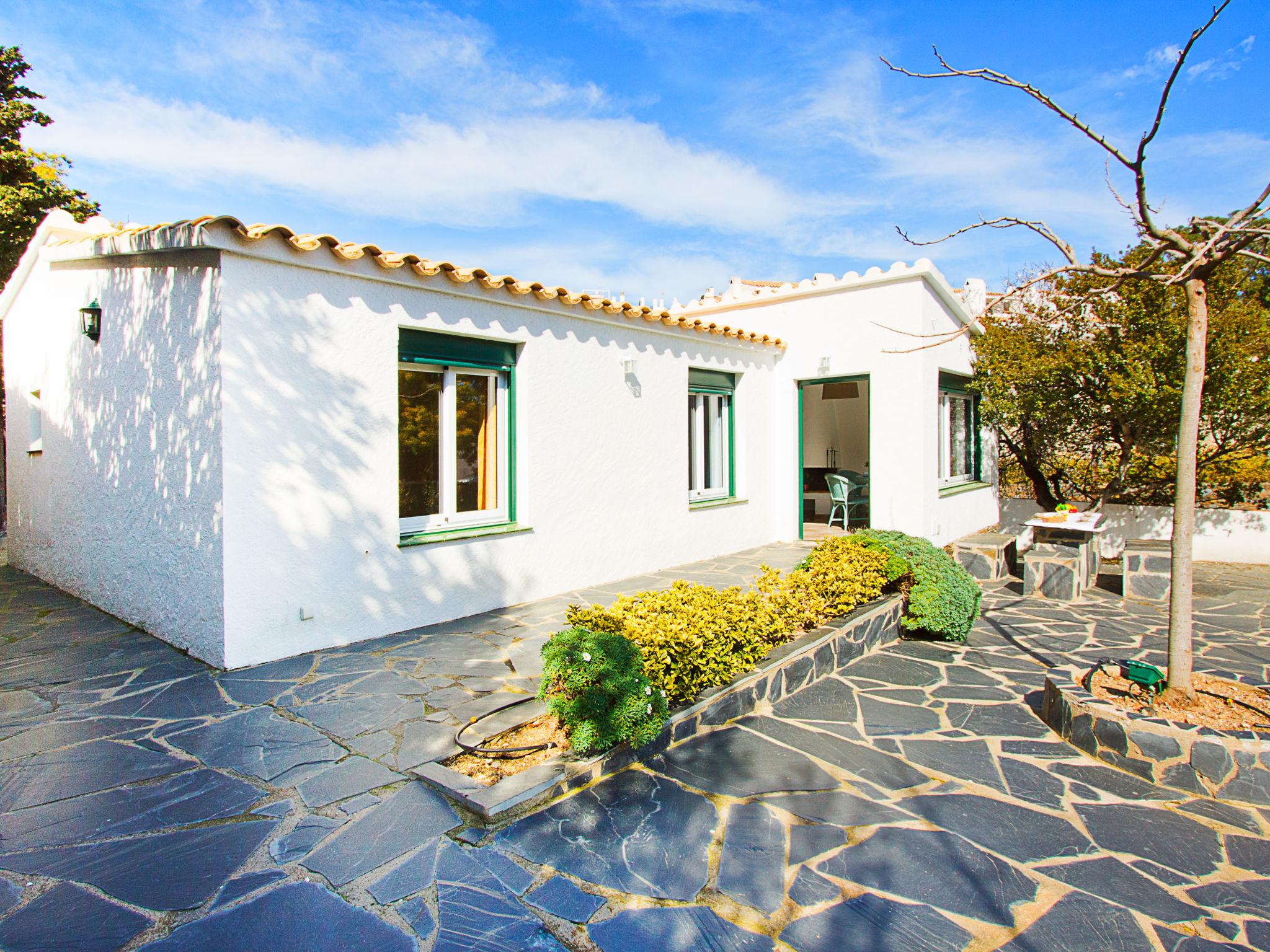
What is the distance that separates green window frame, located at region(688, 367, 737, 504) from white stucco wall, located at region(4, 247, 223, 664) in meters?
6.41

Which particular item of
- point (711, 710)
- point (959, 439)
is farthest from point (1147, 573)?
point (711, 710)

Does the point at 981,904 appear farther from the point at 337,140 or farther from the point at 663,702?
the point at 337,140

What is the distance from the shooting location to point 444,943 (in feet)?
8.52

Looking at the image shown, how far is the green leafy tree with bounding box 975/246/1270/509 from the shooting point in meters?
9.90

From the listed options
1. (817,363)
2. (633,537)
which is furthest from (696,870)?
(817,363)

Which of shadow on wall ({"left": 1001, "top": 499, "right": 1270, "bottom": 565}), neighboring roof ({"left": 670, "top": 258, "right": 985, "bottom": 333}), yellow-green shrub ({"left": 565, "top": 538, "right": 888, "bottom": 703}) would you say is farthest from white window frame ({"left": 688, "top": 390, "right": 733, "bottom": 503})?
shadow on wall ({"left": 1001, "top": 499, "right": 1270, "bottom": 565})

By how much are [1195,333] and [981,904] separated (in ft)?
12.4

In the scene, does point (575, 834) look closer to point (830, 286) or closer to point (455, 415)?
point (455, 415)

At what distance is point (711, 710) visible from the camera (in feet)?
15.3

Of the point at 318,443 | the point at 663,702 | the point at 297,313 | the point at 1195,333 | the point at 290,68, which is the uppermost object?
the point at 290,68

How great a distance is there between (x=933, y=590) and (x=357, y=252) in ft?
20.7

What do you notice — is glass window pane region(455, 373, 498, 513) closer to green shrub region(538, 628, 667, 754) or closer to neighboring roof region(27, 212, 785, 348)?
neighboring roof region(27, 212, 785, 348)

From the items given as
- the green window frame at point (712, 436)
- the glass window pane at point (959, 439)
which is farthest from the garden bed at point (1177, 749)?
the glass window pane at point (959, 439)

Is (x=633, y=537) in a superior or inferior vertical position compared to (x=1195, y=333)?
inferior
